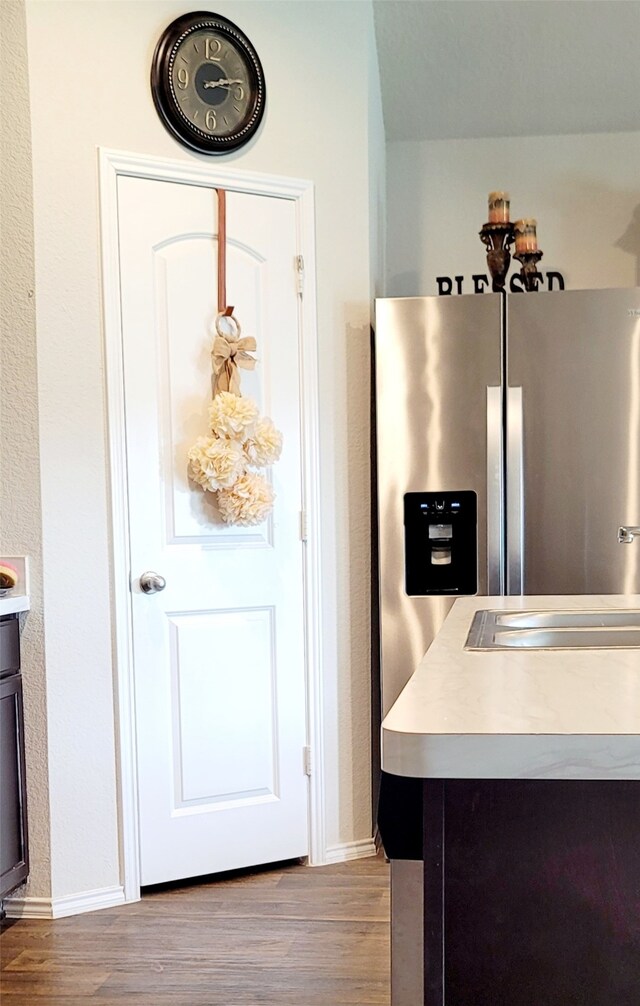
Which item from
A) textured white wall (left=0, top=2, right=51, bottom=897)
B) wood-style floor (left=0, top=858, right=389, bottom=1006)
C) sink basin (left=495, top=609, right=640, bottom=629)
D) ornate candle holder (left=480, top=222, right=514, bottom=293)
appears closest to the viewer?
sink basin (left=495, top=609, right=640, bottom=629)

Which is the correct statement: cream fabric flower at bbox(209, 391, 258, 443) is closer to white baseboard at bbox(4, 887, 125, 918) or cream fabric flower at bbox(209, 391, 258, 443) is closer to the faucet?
the faucet

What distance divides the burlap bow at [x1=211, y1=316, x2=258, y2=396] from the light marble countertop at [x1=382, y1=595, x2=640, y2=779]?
5.85ft

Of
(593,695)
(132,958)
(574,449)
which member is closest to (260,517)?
(574,449)

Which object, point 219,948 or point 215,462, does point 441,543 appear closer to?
point 215,462

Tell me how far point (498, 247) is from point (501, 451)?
29.8 inches

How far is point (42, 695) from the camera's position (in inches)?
102

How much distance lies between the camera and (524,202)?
3.71 meters

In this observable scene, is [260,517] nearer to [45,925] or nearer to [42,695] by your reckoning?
[42,695]

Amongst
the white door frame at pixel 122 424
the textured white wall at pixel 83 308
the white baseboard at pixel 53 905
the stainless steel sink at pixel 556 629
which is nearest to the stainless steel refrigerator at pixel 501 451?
the white door frame at pixel 122 424

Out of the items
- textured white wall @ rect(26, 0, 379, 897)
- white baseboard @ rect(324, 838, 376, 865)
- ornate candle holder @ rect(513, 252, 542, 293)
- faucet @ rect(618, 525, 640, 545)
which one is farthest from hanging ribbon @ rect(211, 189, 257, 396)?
white baseboard @ rect(324, 838, 376, 865)

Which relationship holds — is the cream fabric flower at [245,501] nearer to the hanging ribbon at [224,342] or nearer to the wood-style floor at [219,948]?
the hanging ribbon at [224,342]

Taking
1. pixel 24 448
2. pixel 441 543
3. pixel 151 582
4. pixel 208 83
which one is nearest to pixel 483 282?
pixel 441 543

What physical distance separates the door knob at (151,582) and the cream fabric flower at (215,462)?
30cm

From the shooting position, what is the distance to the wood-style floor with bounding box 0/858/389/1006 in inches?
83.1
